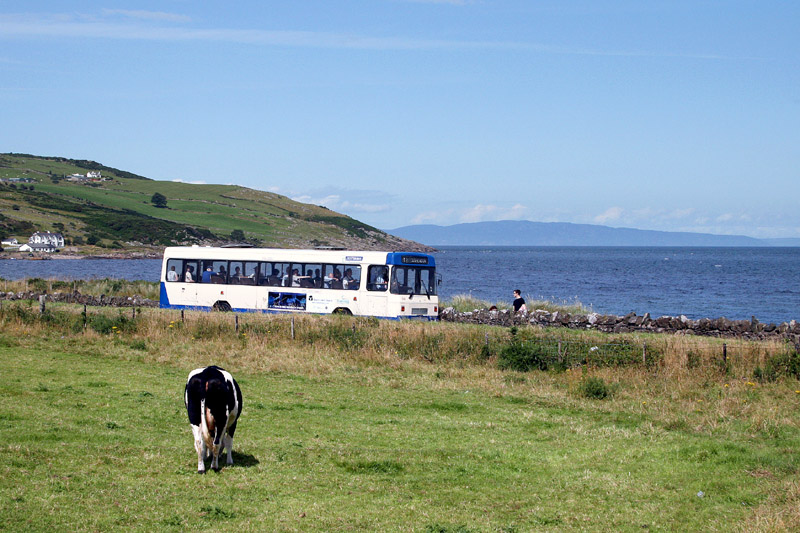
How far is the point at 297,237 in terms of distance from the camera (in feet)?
634

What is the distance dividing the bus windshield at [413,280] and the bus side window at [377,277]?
0.37 meters

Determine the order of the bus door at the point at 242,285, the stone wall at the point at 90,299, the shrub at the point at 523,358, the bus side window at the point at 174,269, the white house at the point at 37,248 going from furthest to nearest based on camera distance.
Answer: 1. the white house at the point at 37,248
2. the stone wall at the point at 90,299
3. the bus side window at the point at 174,269
4. the bus door at the point at 242,285
5. the shrub at the point at 523,358

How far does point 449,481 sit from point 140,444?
4.85 metres

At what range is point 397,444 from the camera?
1315cm

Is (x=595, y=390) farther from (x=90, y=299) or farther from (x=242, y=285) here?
(x=90, y=299)

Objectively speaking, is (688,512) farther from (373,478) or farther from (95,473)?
(95,473)

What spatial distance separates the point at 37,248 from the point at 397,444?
14598 centimetres

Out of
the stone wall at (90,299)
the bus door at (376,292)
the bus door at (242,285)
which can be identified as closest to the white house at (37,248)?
the stone wall at (90,299)

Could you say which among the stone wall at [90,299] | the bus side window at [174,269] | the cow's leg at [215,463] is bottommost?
the stone wall at [90,299]

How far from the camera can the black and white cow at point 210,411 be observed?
409 inches

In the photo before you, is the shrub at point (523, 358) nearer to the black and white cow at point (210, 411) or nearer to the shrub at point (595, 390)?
the shrub at point (595, 390)

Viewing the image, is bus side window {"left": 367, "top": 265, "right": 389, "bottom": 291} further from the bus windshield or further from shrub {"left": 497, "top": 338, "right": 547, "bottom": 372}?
shrub {"left": 497, "top": 338, "right": 547, "bottom": 372}

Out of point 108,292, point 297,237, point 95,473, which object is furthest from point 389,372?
point 297,237

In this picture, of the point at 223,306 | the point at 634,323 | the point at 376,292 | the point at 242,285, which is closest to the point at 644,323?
the point at 634,323
